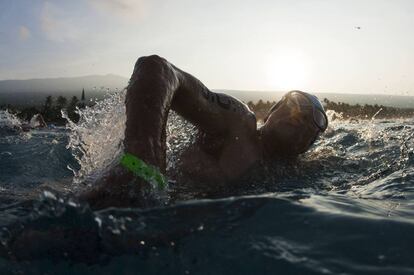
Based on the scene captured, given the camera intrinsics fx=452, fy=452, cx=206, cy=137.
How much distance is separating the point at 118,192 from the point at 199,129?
207 centimetres

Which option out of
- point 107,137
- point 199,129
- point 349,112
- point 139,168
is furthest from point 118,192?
point 349,112

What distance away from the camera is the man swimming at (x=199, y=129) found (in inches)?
94.1

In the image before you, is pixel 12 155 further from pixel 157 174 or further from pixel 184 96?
pixel 157 174

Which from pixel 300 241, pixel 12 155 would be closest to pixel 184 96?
pixel 300 241

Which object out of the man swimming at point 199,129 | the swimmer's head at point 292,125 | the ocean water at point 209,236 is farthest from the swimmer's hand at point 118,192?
the swimmer's head at point 292,125

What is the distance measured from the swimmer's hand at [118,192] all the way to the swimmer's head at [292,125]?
8.56 feet

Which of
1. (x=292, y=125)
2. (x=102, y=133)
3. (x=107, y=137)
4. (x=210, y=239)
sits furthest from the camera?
(x=292, y=125)

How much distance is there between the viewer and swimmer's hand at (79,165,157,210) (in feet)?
7.66

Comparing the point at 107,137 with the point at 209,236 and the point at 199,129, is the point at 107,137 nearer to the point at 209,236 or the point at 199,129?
the point at 199,129

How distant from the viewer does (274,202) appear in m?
2.75

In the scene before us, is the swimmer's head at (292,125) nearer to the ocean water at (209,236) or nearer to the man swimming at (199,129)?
the man swimming at (199,129)

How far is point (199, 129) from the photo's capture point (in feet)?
14.3

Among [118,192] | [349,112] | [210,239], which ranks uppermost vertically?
[118,192]

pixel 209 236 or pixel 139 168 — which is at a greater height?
pixel 139 168
